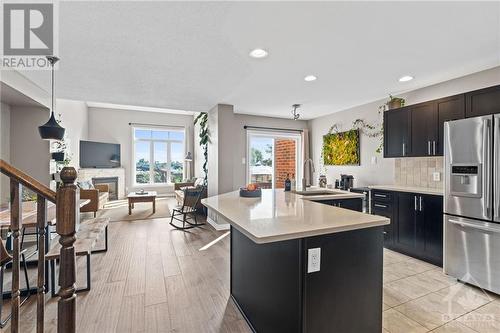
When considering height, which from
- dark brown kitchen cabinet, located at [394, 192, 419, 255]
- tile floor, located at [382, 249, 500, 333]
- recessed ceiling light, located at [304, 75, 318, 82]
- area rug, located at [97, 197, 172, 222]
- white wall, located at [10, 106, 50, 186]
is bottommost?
tile floor, located at [382, 249, 500, 333]

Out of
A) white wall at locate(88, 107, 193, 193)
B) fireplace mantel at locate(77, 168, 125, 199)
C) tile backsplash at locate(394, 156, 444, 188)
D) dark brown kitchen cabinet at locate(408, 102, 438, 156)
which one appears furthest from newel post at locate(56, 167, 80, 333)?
white wall at locate(88, 107, 193, 193)

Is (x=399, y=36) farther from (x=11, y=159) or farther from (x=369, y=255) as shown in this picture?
(x=11, y=159)

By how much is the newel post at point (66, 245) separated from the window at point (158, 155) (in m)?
8.80

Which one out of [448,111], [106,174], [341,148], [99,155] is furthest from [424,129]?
[99,155]

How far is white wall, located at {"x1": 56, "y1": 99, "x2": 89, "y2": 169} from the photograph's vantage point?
5973 mm

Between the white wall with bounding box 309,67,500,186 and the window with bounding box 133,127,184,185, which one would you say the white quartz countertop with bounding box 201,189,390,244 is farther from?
the window with bounding box 133,127,184,185

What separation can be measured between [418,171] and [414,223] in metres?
0.96

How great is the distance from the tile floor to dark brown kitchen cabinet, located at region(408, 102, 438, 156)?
5.10 feet

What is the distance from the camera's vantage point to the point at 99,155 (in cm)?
824

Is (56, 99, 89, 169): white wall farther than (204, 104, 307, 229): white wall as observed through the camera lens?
Yes

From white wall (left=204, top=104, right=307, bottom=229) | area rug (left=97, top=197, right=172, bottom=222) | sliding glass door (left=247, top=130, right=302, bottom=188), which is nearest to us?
white wall (left=204, top=104, right=307, bottom=229)

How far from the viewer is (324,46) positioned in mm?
2488

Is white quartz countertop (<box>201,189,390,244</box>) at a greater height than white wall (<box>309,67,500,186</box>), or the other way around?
white wall (<box>309,67,500,186</box>)

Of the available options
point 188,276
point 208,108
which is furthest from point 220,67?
point 188,276
